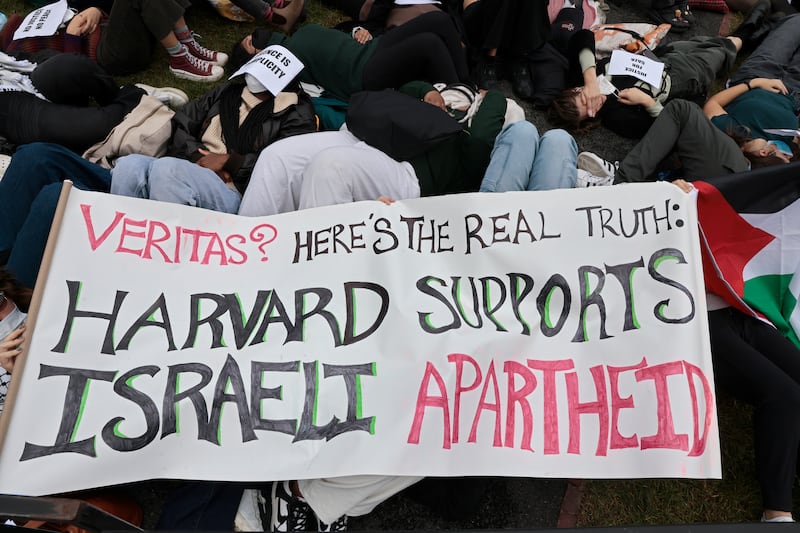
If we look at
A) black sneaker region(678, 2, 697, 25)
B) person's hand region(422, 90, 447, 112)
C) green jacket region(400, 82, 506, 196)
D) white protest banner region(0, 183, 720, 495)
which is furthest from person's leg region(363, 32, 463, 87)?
black sneaker region(678, 2, 697, 25)

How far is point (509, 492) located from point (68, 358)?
2105 millimetres

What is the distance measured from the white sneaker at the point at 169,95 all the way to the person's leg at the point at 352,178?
1.69m

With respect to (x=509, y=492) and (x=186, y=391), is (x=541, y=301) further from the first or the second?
(x=186, y=391)

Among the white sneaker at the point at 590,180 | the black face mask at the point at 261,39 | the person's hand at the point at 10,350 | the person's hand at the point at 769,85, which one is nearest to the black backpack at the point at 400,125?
the white sneaker at the point at 590,180

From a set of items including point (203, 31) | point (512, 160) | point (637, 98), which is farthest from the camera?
point (203, 31)

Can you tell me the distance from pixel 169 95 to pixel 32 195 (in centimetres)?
142

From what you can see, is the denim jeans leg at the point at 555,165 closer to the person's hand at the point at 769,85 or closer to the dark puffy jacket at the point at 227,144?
the dark puffy jacket at the point at 227,144

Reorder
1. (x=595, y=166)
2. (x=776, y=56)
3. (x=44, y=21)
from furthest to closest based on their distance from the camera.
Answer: (x=776, y=56) → (x=44, y=21) → (x=595, y=166)

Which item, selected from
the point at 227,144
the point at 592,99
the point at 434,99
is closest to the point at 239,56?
the point at 227,144

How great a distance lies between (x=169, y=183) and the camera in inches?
113

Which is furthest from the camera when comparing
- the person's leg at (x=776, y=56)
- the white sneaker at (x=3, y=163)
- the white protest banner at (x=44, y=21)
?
the person's leg at (x=776, y=56)

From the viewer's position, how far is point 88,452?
6.99 feet

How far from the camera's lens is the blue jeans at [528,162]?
3.17 metres

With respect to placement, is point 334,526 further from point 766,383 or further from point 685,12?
point 685,12
